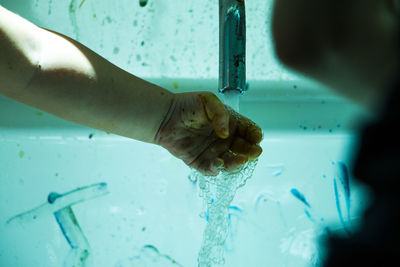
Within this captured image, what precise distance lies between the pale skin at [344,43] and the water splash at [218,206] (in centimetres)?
33

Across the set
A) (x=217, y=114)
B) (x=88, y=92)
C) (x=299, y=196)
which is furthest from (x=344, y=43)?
(x=299, y=196)

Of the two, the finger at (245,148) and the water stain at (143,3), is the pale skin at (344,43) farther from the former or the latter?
the water stain at (143,3)

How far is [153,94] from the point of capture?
1.98 feet

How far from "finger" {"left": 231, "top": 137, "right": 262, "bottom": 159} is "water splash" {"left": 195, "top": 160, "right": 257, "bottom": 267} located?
29 mm

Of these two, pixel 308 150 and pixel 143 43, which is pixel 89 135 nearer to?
pixel 143 43

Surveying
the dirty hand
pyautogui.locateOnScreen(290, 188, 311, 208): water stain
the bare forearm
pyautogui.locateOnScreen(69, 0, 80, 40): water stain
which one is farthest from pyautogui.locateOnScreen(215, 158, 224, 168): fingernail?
pyautogui.locateOnScreen(69, 0, 80, 40): water stain

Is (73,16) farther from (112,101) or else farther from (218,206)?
(218,206)

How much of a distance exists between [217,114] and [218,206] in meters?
0.19

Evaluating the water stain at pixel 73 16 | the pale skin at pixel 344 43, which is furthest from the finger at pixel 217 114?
the water stain at pixel 73 16

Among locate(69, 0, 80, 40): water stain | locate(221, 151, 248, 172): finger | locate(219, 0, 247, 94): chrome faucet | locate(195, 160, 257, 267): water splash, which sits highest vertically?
locate(69, 0, 80, 40): water stain

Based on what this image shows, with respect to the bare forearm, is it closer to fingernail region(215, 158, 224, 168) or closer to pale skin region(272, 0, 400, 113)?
fingernail region(215, 158, 224, 168)

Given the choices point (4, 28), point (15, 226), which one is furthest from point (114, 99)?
point (15, 226)

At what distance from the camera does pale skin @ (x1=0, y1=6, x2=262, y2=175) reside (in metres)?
0.53

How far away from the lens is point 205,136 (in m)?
0.60
